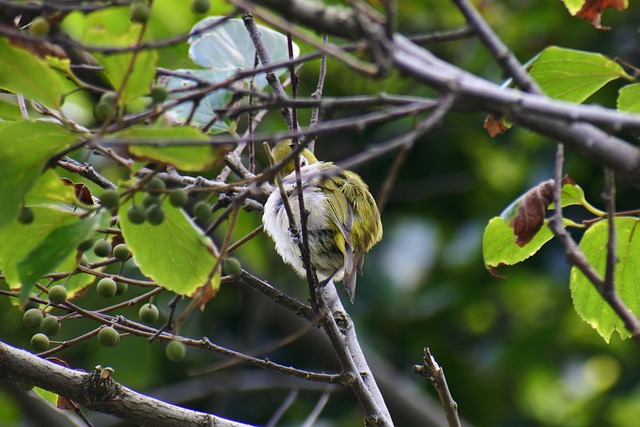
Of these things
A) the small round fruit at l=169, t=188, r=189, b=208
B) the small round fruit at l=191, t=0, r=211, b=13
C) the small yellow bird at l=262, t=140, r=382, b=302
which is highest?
the small round fruit at l=191, t=0, r=211, b=13

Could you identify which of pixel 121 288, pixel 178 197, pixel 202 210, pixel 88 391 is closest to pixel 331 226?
pixel 121 288

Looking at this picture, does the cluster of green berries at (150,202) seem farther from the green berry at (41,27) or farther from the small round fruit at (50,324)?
the small round fruit at (50,324)

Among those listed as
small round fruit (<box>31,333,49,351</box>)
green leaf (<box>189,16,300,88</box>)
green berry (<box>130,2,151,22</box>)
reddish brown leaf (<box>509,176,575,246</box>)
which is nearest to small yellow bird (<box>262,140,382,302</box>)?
green leaf (<box>189,16,300,88</box>)

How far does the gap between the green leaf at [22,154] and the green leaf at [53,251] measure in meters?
0.08

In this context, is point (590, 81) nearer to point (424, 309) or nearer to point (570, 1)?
point (570, 1)

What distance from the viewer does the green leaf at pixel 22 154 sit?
149 cm

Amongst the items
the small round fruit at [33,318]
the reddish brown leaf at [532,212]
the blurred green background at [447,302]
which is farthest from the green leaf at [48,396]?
the blurred green background at [447,302]

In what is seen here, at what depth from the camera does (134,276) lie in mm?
4871

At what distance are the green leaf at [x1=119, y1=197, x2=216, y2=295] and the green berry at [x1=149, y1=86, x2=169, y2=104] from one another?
268 millimetres

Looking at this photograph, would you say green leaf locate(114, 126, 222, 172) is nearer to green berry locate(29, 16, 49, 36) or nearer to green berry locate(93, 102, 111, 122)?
green berry locate(93, 102, 111, 122)

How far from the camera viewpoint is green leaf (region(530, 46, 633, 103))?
1.83 metres

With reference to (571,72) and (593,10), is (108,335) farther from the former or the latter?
(593,10)

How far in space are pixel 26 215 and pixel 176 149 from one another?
401 millimetres

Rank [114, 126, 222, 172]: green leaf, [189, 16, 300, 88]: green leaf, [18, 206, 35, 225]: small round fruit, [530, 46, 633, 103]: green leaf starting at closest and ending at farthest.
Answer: [114, 126, 222, 172]: green leaf
[18, 206, 35, 225]: small round fruit
[530, 46, 633, 103]: green leaf
[189, 16, 300, 88]: green leaf
